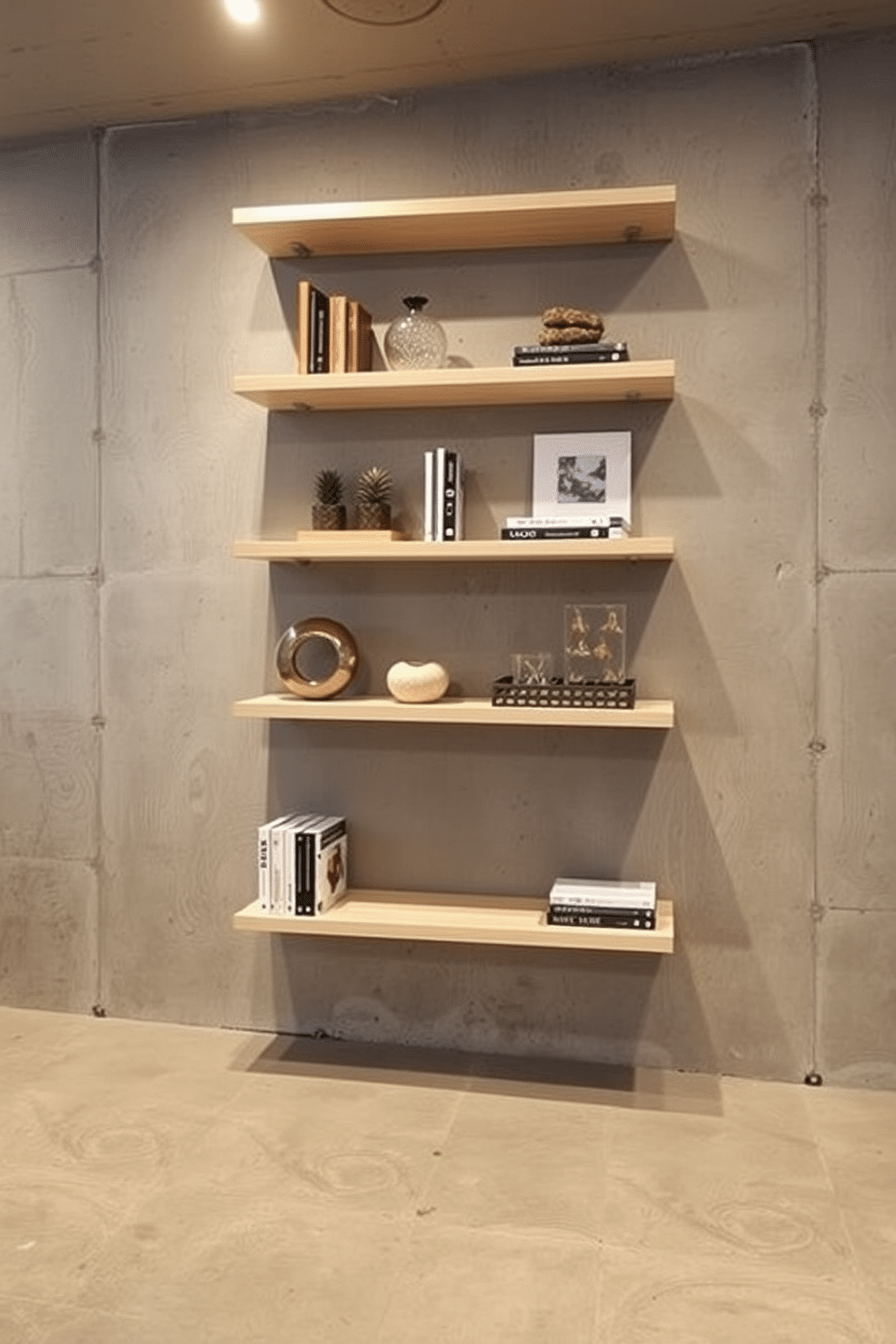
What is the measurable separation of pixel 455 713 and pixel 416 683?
0.15 m

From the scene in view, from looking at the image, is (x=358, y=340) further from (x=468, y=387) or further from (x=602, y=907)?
(x=602, y=907)

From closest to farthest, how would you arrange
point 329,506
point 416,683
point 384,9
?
point 384,9 → point 416,683 → point 329,506

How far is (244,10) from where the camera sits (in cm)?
256

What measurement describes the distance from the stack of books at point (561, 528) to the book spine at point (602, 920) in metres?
0.94

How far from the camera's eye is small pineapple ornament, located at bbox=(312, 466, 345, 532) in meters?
2.93

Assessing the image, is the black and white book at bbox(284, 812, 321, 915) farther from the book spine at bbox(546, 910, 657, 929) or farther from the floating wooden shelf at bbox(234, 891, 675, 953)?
the book spine at bbox(546, 910, 657, 929)

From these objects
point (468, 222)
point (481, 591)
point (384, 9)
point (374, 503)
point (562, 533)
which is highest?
point (384, 9)

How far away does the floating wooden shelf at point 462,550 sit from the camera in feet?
8.66

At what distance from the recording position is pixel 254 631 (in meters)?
3.14

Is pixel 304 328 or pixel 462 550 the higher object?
pixel 304 328

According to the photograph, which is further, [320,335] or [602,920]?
[320,335]

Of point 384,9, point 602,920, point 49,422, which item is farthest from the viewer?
point 49,422

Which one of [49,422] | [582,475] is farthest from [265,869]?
[49,422]

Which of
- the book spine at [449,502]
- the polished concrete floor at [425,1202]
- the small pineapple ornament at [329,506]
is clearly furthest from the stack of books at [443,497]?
the polished concrete floor at [425,1202]
